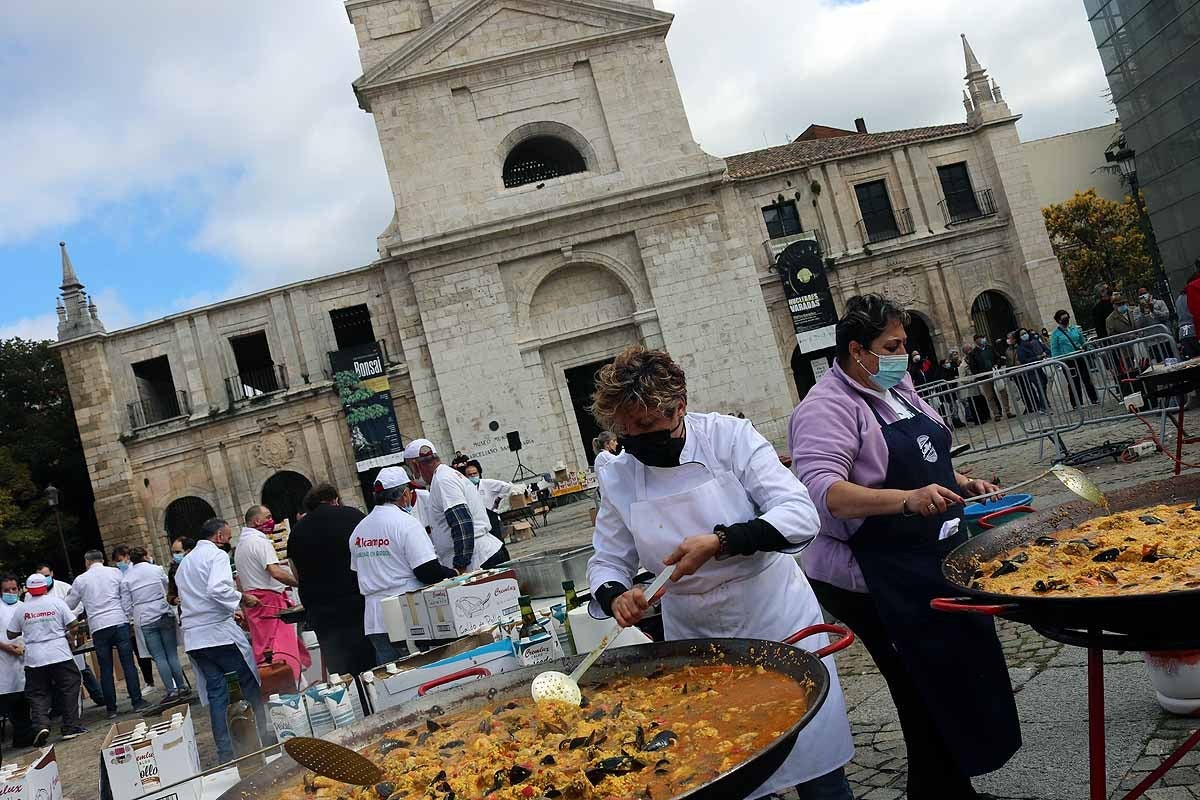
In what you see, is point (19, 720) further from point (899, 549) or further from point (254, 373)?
point (254, 373)

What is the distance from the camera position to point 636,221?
2666cm

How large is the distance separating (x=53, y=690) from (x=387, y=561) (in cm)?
707

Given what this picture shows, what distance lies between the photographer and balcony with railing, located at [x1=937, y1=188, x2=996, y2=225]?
30453 mm

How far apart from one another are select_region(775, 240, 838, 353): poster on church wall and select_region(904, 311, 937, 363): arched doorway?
12.2 ft

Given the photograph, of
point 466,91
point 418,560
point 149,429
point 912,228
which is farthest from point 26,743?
point 912,228

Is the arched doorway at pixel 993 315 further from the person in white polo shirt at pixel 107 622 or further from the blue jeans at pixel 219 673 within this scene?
the blue jeans at pixel 219 673

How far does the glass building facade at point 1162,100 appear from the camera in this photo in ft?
77.6

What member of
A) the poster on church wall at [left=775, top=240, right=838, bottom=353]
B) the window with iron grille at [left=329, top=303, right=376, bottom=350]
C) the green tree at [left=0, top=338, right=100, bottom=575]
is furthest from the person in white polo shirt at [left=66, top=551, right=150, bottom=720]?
the green tree at [left=0, top=338, right=100, bottom=575]

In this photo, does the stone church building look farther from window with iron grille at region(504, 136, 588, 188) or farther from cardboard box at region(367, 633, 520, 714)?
cardboard box at region(367, 633, 520, 714)

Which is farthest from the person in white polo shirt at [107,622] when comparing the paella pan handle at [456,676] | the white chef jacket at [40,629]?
the paella pan handle at [456,676]

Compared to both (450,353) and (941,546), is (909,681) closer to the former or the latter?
(941,546)

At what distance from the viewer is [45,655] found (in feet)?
34.3

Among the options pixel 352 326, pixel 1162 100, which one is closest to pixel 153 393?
pixel 352 326

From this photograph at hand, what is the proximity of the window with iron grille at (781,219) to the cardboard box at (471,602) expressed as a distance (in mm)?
25688
